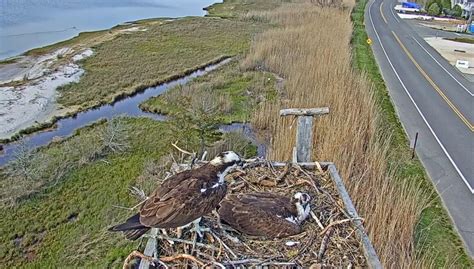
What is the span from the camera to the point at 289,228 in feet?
16.0

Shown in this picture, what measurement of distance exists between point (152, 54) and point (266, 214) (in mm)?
27714

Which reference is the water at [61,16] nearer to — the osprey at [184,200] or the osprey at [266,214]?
the osprey at [184,200]

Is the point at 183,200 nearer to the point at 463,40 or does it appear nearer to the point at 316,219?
the point at 316,219

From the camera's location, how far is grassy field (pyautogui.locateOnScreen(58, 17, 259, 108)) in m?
23.8

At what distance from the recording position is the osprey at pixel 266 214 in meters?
4.87

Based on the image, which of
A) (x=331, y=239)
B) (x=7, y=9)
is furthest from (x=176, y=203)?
(x=7, y=9)

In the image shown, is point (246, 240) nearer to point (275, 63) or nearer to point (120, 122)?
point (120, 122)

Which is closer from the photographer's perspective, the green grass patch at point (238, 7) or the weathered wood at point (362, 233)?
the weathered wood at point (362, 233)

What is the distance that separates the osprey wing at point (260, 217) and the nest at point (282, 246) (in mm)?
81

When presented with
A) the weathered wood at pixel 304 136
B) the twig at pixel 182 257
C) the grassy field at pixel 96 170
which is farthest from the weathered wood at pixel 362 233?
the grassy field at pixel 96 170

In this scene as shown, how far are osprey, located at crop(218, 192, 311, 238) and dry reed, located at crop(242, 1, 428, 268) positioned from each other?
3042 mm

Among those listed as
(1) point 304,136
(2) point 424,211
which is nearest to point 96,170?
(1) point 304,136

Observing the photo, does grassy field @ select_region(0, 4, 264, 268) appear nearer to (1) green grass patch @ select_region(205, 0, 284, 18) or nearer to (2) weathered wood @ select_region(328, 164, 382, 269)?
(2) weathered wood @ select_region(328, 164, 382, 269)

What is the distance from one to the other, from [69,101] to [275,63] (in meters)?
11.6
